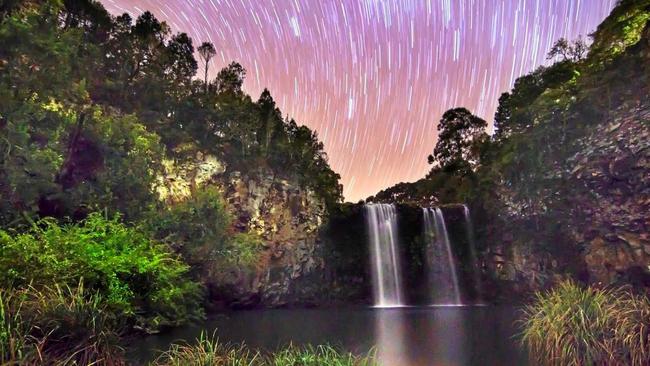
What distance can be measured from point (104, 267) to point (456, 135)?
4291cm

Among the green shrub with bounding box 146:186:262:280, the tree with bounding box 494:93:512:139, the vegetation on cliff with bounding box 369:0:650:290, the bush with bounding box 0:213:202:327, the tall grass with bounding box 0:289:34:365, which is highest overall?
the tree with bounding box 494:93:512:139

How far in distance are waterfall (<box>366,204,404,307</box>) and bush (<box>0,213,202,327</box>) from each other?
1897 cm

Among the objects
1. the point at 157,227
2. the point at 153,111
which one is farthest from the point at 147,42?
the point at 157,227

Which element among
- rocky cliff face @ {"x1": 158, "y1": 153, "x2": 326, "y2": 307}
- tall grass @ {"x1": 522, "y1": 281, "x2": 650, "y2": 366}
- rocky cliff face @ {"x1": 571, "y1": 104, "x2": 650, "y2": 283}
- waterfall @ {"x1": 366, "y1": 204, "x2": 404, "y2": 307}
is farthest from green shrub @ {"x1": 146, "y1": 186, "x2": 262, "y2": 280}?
rocky cliff face @ {"x1": 571, "y1": 104, "x2": 650, "y2": 283}

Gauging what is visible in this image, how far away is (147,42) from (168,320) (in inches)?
1095

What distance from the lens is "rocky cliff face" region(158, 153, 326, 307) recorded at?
2764 centimetres

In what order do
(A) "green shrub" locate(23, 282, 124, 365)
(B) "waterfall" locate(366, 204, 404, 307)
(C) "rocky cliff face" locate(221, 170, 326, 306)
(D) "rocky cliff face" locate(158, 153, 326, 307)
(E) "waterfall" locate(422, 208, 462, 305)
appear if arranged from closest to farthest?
1. (A) "green shrub" locate(23, 282, 124, 365)
2. (D) "rocky cliff face" locate(158, 153, 326, 307)
3. (C) "rocky cliff face" locate(221, 170, 326, 306)
4. (B) "waterfall" locate(366, 204, 404, 307)
5. (E) "waterfall" locate(422, 208, 462, 305)

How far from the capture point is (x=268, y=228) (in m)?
30.7

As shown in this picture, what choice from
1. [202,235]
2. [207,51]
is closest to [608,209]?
[202,235]

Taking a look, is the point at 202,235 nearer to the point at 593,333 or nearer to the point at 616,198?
the point at 593,333

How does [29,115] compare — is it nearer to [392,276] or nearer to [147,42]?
[147,42]

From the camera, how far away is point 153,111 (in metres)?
32.4

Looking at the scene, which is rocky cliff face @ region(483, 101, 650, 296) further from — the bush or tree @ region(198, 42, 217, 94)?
tree @ region(198, 42, 217, 94)

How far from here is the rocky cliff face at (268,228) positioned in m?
27.6
